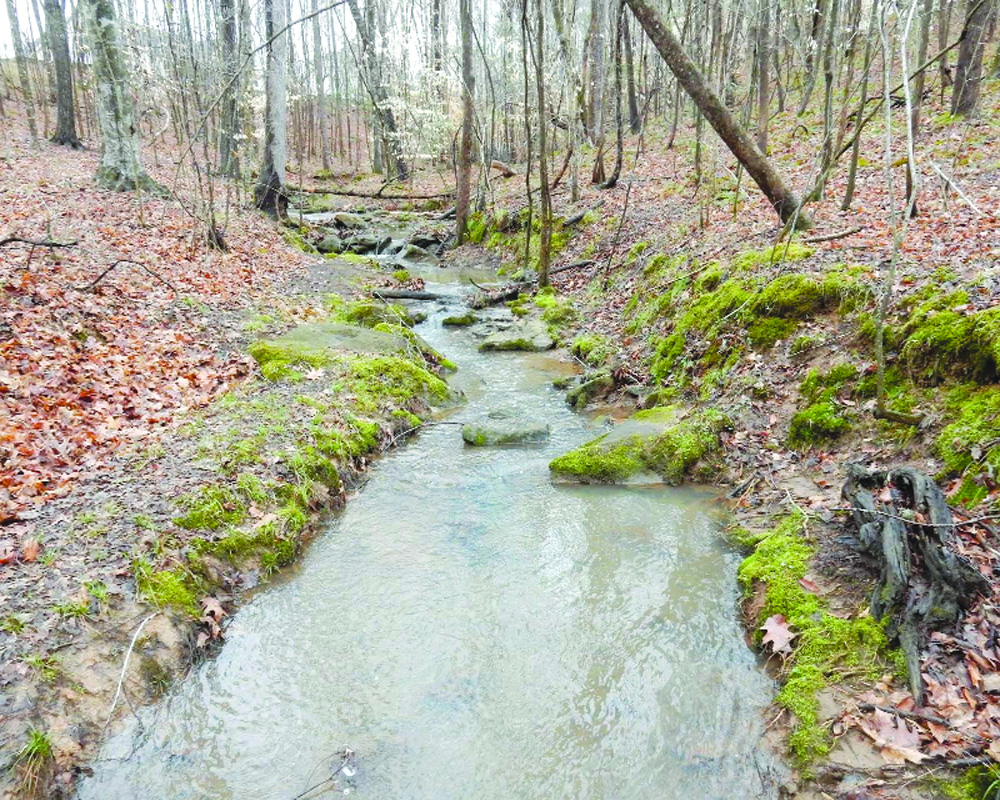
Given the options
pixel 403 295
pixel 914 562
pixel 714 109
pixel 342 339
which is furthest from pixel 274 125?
pixel 914 562

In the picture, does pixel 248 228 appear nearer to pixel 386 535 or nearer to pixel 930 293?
pixel 386 535

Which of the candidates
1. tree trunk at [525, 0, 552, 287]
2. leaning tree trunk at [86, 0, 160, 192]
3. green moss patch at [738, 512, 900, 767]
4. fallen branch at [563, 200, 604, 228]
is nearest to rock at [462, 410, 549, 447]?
green moss patch at [738, 512, 900, 767]

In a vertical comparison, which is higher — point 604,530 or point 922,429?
point 922,429

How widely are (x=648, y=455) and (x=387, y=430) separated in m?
3.01

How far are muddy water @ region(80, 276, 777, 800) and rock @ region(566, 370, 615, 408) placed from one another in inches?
104

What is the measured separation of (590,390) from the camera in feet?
28.5

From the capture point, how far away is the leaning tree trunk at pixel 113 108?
488 inches

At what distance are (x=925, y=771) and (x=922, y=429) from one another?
115 inches

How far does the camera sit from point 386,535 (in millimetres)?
5469

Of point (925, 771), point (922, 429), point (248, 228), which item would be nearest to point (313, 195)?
point (248, 228)

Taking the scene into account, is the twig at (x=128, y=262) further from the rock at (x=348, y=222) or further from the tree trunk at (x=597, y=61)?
the rock at (x=348, y=222)

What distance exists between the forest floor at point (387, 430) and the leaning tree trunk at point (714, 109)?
0.78 meters

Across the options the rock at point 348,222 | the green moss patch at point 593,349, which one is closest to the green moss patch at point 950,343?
the green moss patch at point 593,349

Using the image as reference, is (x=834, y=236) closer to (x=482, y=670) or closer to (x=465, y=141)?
(x=482, y=670)
